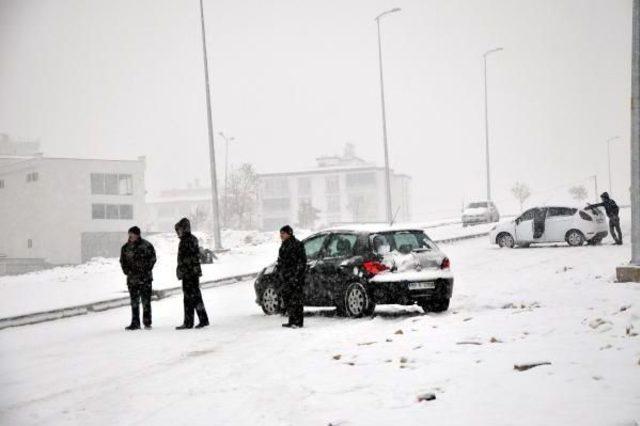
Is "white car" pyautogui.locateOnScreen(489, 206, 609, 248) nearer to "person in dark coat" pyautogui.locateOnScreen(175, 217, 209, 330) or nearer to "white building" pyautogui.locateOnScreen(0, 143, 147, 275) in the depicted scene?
"person in dark coat" pyautogui.locateOnScreen(175, 217, 209, 330)

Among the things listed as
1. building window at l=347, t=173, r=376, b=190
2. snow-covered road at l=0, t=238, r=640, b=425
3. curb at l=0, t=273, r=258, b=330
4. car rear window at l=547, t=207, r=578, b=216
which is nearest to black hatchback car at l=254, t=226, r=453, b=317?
snow-covered road at l=0, t=238, r=640, b=425

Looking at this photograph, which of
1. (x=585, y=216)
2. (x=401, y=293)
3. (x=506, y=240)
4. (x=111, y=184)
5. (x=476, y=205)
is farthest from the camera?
(x=111, y=184)

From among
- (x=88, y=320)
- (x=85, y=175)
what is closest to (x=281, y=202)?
(x=85, y=175)

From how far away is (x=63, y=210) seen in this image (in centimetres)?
7031

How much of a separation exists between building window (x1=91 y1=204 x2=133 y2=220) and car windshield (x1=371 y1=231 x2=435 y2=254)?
208 feet

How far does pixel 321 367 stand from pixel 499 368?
82.0 inches

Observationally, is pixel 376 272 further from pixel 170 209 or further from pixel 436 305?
pixel 170 209

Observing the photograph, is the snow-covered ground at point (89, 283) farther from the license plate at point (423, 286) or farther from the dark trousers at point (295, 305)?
the license plate at point (423, 286)

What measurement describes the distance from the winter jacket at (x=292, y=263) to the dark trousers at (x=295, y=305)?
0.09 m

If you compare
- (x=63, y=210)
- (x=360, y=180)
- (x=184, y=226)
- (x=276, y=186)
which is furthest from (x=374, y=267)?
(x=276, y=186)

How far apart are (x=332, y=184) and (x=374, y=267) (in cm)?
10189

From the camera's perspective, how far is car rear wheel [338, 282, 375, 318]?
12430 millimetres

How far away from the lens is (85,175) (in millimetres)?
71750

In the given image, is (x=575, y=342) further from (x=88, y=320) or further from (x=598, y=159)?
(x=598, y=159)
